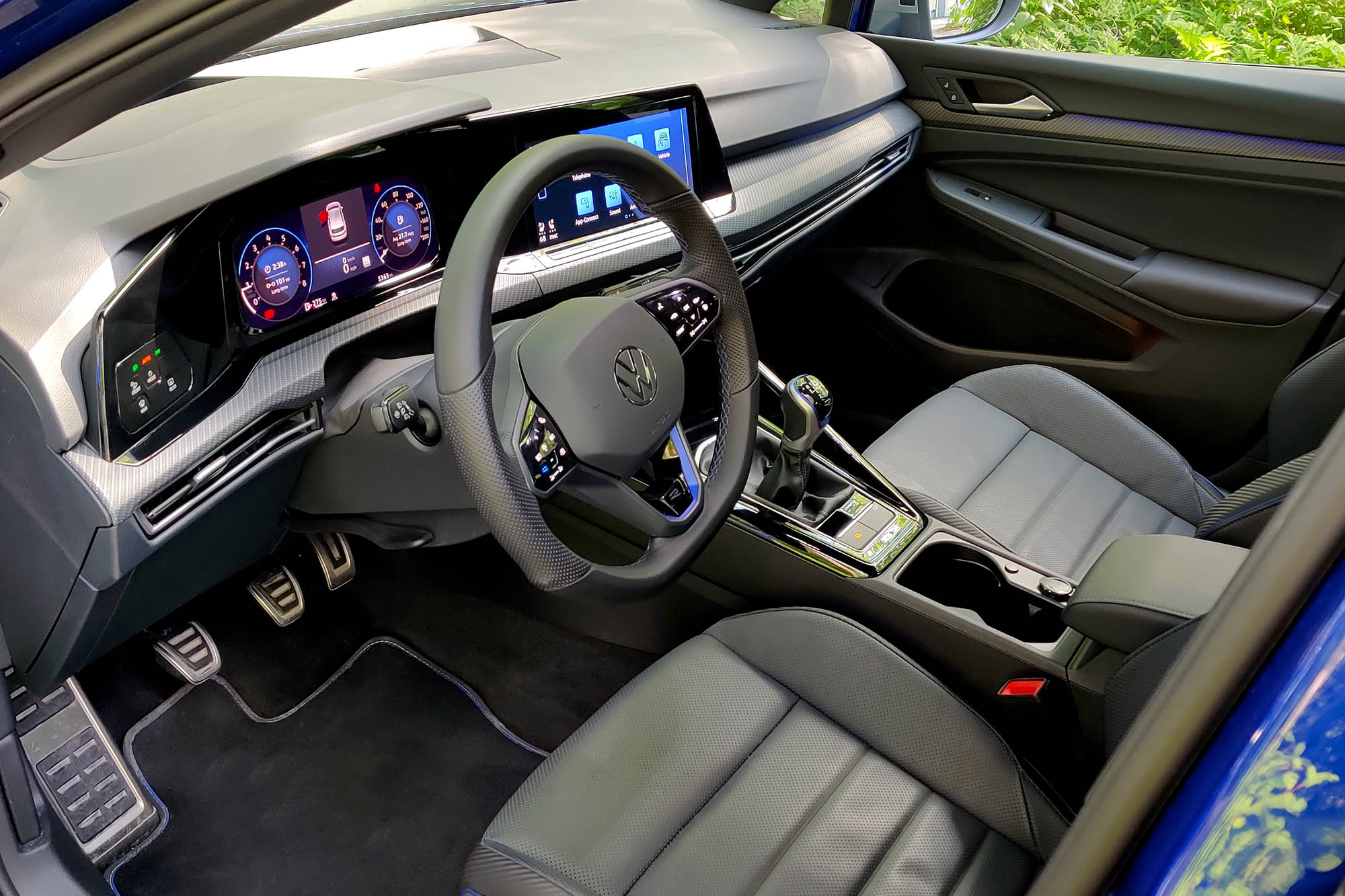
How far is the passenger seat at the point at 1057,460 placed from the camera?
1516mm

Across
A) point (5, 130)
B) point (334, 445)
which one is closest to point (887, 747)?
point (334, 445)

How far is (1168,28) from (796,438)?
1272 mm

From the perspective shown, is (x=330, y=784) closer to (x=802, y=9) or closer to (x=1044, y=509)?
(x=1044, y=509)

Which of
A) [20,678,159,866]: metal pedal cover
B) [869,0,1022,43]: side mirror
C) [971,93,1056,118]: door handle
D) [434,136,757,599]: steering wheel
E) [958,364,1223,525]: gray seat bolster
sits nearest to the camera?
[434,136,757,599]: steering wheel

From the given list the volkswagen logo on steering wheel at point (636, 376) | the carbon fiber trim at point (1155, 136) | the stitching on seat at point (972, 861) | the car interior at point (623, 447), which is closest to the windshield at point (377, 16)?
the car interior at point (623, 447)

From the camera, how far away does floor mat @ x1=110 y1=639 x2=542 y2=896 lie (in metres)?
1.62

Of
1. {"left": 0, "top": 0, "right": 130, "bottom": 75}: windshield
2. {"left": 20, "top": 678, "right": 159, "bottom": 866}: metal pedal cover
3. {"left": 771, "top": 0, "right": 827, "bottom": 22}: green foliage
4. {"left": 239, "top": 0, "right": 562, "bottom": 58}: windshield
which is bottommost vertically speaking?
{"left": 20, "top": 678, "right": 159, "bottom": 866}: metal pedal cover

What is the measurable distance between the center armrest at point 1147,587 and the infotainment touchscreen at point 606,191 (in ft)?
2.64

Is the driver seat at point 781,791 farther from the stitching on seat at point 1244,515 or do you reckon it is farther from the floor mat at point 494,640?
the floor mat at point 494,640

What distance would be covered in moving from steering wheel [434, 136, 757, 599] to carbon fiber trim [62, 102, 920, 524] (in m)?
0.28

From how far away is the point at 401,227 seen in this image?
4.42 ft

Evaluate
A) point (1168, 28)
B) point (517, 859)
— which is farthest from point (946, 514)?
point (1168, 28)

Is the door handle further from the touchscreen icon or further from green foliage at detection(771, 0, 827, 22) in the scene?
the touchscreen icon

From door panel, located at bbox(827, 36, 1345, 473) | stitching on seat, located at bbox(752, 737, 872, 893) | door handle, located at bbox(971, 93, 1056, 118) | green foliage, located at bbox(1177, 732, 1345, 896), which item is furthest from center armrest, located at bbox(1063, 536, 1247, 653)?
door handle, located at bbox(971, 93, 1056, 118)
